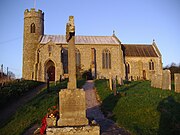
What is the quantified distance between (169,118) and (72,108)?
4.12 m

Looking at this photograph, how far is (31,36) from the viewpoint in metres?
35.9

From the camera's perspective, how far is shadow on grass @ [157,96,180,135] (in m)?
7.43

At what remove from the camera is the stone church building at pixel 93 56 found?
113 ft

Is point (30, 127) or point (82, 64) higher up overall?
point (82, 64)

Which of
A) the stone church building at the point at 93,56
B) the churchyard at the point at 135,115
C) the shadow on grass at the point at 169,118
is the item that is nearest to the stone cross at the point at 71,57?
the churchyard at the point at 135,115

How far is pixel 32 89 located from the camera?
73.6 ft

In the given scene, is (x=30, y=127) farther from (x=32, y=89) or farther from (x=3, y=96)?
(x=32, y=89)

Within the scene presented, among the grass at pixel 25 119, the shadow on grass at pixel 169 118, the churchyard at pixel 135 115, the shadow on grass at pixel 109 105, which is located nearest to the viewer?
the shadow on grass at pixel 169 118

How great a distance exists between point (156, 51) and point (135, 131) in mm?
35301

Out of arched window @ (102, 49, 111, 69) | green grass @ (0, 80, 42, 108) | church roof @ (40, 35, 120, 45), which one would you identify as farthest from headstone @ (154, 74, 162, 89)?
church roof @ (40, 35, 120, 45)

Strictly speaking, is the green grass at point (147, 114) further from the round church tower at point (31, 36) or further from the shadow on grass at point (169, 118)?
the round church tower at point (31, 36)

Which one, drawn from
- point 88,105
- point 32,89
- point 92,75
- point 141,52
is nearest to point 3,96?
point 32,89

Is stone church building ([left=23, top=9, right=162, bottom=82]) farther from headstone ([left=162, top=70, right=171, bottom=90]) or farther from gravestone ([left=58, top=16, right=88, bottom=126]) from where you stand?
gravestone ([left=58, top=16, right=88, bottom=126])

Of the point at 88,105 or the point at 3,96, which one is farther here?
the point at 3,96
